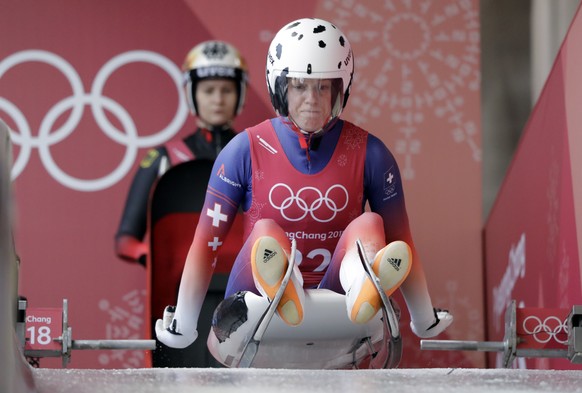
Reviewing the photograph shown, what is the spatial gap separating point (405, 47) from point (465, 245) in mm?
1078

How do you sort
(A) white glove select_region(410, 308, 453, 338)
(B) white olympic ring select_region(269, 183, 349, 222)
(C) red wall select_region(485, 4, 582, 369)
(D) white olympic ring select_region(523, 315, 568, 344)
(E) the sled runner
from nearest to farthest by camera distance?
(E) the sled runner, (B) white olympic ring select_region(269, 183, 349, 222), (A) white glove select_region(410, 308, 453, 338), (D) white olympic ring select_region(523, 315, 568, 344), (C) red wall select_region(485, 4, 582, 369)

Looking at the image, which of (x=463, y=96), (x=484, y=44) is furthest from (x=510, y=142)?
(x=463, y=96)

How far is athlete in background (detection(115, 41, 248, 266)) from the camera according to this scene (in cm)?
719

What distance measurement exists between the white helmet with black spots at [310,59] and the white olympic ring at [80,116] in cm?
342

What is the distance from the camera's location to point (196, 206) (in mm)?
5957

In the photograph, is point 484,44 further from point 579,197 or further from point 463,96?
point 579,197

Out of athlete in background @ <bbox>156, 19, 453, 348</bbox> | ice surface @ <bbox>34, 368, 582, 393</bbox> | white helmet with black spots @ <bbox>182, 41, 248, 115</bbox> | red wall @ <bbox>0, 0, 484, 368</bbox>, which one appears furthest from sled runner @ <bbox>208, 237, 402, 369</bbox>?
red wall @ <bbox>0, 0, 484, 368</bbox>

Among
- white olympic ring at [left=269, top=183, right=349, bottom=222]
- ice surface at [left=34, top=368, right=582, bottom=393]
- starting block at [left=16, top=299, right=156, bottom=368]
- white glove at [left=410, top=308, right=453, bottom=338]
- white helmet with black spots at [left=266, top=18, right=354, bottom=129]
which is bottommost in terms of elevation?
starting block at [left=16, top=299, right=156, bottom=368]

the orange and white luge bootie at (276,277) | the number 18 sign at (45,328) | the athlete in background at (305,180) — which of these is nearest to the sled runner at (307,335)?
the orange and white luge bootie at (276,277)

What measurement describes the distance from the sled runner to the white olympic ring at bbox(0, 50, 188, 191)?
12.4 feet

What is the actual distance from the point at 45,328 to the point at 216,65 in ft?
10.0

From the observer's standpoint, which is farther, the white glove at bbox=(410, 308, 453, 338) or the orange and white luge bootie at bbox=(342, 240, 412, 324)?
the white glove at bbox=(410, 308, 453, 338)

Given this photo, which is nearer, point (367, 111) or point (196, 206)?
point (196, 206)

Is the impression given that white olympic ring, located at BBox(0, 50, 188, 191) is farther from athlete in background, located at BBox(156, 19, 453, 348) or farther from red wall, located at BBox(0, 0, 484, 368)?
athlete in background, located at BBox(156, 19, 453, 348)
